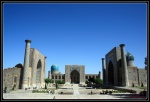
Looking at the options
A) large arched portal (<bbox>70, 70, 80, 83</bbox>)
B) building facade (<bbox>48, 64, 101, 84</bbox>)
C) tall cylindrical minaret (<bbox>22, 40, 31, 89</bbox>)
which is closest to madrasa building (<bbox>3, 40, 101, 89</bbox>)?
tall cylindrical minaret (<bbox>22, 40, 31, 89</bbox>)


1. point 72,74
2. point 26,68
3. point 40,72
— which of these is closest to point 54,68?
point 72,74

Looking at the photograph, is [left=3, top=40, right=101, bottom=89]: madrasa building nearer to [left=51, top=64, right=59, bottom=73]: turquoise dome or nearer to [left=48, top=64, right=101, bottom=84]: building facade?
[left=48, top=64, right=101, bottom=84]: building facade

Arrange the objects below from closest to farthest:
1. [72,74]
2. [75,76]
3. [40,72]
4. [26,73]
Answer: [26,73] → [40,72] → [72,74] → [75,76]

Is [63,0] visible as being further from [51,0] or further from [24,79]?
[24,79]

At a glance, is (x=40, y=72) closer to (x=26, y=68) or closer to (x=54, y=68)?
(x=26, y=68)

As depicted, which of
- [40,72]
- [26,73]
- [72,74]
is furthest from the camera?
[72,74]

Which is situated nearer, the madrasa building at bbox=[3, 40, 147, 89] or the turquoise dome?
Result: the madrasa building at bbox=[3, 40, 147, 89]

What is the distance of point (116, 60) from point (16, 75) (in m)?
17.8

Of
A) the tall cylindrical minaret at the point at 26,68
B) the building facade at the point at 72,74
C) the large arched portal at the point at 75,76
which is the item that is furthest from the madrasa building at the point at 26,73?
the large arched portal at the point at 75,76

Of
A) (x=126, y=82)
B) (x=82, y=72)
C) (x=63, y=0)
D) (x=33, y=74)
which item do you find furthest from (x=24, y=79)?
(x=82, y=72)

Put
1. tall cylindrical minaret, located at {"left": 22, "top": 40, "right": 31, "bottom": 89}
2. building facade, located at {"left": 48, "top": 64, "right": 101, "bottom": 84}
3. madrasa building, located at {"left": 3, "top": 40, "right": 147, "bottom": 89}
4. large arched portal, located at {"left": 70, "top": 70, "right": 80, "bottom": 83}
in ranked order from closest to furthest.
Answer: tall cylindrical minaret, located at {"left": 22, "top": 40, "right": 31, "bottom": 89}, madrasa building, located at {"left": 3, "top": 40, "right": 147, "bottom": 89}, building facade, located at {"left": 48, "top": 64, "right": 101, "bottom": 84}, large arched portal, located at {"left": 70, "top": 70, "right": 80, "bottom": 83}

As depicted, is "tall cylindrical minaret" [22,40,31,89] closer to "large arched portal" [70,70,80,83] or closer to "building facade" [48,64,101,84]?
"building facade" [48,64,101,84]

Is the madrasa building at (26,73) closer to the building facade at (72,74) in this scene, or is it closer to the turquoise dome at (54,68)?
the building facade at (72,74)

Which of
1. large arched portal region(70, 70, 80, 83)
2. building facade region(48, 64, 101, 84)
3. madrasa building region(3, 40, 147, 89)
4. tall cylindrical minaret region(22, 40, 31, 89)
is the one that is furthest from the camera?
large arched portal region(70, 70, 80, 83)
